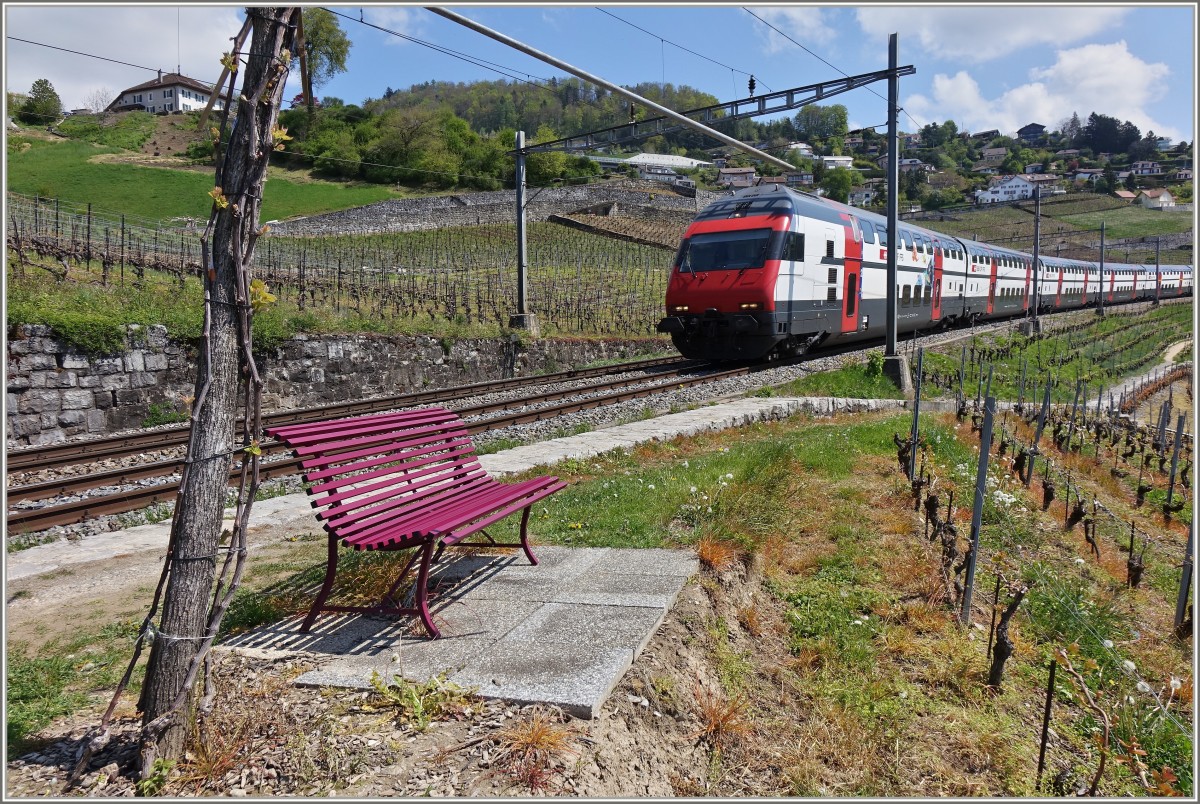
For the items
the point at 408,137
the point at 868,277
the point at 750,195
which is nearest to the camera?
the point at 750,195

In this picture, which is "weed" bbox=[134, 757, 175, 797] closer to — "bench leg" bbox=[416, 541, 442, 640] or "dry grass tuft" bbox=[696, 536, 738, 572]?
"bench leg" bbox=[416, 541, 442, 640]

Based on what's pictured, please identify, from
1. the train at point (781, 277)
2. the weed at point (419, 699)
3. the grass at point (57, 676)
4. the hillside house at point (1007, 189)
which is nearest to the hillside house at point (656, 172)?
the hillside house at point (1007, 189)

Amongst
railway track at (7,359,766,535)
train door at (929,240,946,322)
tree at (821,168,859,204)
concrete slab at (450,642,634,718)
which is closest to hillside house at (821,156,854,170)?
tree at (821,168,859,204)

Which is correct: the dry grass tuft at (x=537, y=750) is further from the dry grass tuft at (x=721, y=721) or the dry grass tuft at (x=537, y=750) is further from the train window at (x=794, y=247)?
the train window at (x=794, y=247)

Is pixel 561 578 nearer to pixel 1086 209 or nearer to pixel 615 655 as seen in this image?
pixel 615 655

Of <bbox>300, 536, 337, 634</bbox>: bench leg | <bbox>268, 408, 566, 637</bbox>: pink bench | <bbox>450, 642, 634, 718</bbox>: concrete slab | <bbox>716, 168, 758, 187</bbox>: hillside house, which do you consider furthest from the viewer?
<bbox>716, 168, 758, 187</bbox>: hillside house

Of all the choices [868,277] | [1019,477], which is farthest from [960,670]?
[868,277]

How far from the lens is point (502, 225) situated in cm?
5903

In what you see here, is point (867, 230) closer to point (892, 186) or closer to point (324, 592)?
point (892, 186)

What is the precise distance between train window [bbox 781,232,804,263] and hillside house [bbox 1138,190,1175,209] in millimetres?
116659

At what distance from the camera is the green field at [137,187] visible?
52.0m

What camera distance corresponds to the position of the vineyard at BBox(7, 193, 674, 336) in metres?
20.5

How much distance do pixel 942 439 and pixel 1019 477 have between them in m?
0.89

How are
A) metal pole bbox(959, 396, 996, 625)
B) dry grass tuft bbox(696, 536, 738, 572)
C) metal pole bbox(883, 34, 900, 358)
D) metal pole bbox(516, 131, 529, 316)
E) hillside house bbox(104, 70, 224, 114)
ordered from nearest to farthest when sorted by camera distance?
metal pole bbox(959, 396, 996, 625) < dry grass tuft bbox(696, 536, 738, 572) < metal pole bbox(883, 34, 900, 358) < metal pole bbox(516, 131, 529, 316) < hillside house bbox(104, 70, 224, 114)
